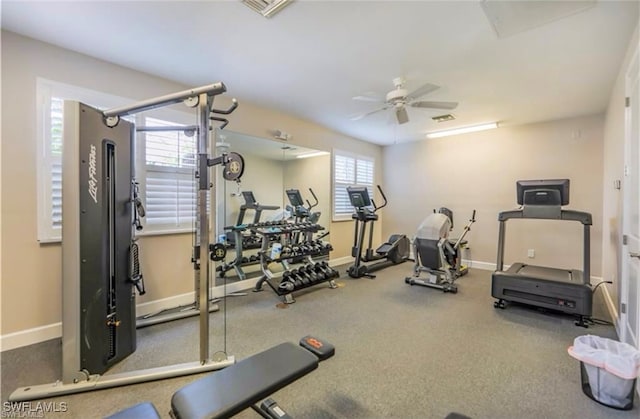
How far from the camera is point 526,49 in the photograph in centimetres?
262

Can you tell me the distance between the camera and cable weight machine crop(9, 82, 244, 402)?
1.93 m

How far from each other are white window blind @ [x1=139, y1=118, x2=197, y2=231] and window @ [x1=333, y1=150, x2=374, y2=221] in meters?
2.94

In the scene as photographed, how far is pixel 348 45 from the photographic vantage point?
A: 102 inches

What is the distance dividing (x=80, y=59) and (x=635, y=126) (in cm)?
498

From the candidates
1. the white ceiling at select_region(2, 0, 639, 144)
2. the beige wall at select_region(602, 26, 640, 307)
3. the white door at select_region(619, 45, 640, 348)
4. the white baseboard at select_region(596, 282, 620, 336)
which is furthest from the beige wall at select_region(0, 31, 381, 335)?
the white baseboard at select_region(596, 282, 620, 336)

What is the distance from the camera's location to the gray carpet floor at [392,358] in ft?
6.01

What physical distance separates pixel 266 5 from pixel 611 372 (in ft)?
11.1

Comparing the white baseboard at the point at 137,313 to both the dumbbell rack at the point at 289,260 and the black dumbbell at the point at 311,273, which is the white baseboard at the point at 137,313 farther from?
the black dumbbell at the point at 311,273

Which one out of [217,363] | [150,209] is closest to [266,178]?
[150,209]

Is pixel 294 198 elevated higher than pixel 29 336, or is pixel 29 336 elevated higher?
pixel 294 198

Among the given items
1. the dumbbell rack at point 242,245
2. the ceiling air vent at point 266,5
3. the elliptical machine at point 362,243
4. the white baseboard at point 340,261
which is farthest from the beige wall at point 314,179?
the ceiling air vent at point 266,5

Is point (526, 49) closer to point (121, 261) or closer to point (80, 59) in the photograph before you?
point (121, 261)

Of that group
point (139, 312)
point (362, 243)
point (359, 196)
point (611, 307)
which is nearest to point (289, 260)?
point (362, 243)

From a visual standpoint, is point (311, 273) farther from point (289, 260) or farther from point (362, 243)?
point (362, 243)
